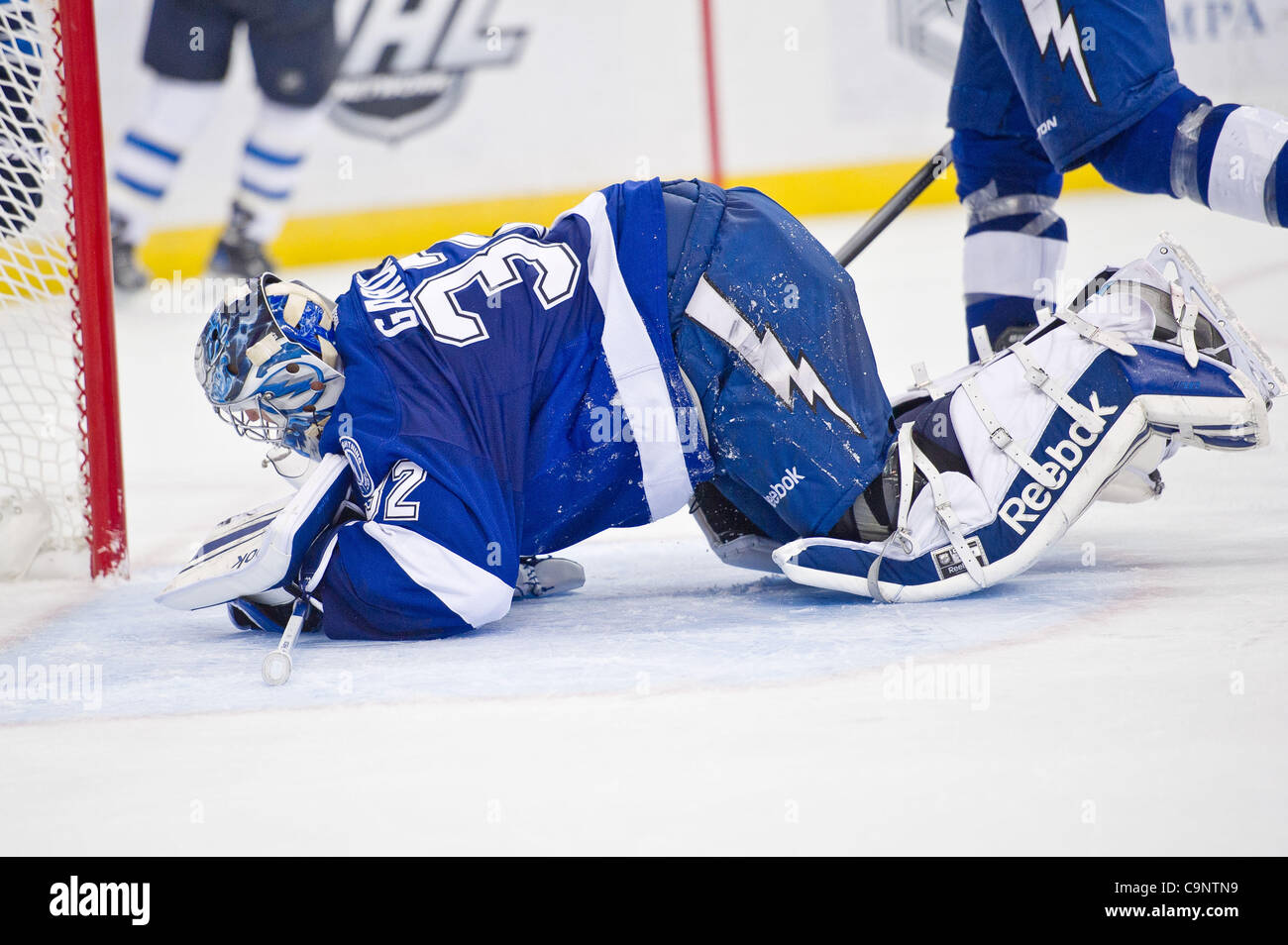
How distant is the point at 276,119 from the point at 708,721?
5389mm

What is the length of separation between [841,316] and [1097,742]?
82 centimetres

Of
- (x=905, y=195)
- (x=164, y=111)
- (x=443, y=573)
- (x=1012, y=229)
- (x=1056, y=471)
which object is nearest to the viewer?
(x=443, y=573)

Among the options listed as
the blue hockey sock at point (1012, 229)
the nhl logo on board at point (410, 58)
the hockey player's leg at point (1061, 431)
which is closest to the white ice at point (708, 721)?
the hockey player's leg at point (1061, 431)

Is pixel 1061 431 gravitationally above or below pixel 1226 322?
below

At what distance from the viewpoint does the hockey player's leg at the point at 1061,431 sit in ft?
6.37

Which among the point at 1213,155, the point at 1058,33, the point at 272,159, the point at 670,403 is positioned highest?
the point at 1058,33

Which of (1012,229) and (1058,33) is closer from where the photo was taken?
(1058,33)

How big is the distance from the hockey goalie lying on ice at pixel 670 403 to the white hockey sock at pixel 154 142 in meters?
4.70

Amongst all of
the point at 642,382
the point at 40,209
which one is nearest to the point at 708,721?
the point at 642,382

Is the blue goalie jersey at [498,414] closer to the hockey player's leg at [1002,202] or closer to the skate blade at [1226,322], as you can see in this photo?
the skate blade at [1226,322]

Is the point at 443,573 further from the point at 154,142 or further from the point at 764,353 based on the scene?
the point at 154,142

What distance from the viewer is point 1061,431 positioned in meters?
1.95

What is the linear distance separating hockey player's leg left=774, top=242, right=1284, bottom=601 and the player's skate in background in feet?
16.1
